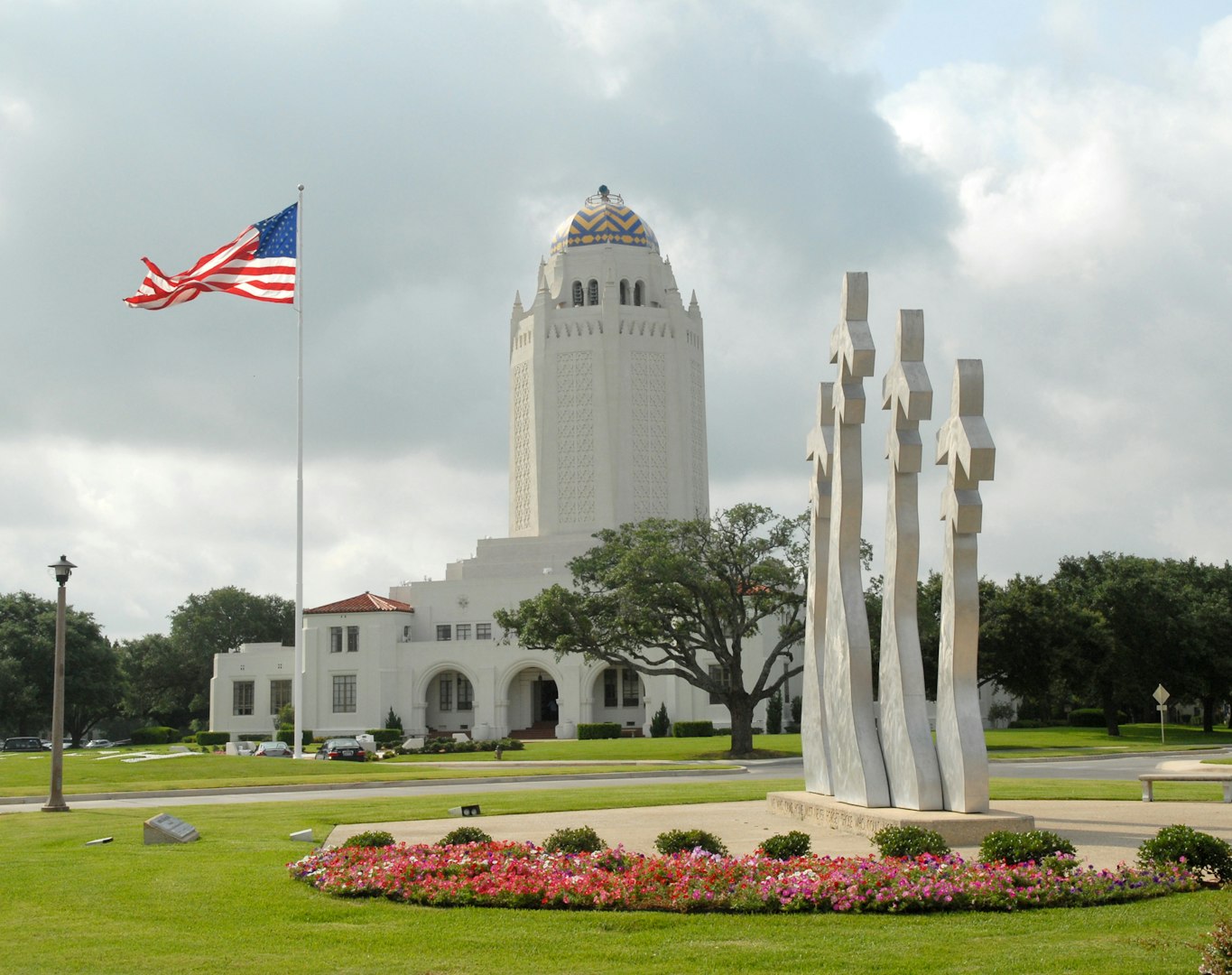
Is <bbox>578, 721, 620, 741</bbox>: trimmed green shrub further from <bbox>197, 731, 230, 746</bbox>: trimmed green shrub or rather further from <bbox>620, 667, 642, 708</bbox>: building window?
<bbox>197, 731, 230, 746</bbox>: trimmed green shrub

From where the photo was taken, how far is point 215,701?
256ft

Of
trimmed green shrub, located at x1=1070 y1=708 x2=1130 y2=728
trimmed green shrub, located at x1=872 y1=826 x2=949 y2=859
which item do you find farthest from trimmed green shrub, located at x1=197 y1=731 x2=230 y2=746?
trimmed green shrub, located at x1=872 y1=826 x2=949 y2=859

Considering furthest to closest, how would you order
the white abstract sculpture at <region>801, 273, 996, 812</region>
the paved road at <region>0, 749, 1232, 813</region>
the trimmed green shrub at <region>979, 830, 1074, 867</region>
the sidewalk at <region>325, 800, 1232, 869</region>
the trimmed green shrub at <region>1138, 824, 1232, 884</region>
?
1. the paved road at <region>0, 749, 1232, 813</region>
2. the white abstract sculpture at <region>801, 273, 996, 812</region>
3. the sidewalk at <region>325, 800, 1232, 869</region>
4. the trimmed green shrub at <region>979, 830, 1074, 867</region>
5. the trimmed green shrub at <region>1138, 824, 1232, 884</region>

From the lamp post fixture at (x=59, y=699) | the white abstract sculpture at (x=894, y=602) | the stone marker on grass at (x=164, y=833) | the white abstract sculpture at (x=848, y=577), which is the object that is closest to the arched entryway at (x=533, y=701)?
the lamp post fixture at (x=59, y=699)

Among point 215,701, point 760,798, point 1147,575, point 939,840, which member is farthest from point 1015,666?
point 939,840

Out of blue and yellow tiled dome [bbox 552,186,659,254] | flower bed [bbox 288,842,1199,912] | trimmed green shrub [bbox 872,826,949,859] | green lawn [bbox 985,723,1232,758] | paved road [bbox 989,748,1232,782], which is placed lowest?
green lawn [bbox 985,723,1232,758]

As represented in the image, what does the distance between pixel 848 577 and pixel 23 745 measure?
2676 inches

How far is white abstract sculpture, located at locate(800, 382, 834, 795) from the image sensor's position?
67.1 feet

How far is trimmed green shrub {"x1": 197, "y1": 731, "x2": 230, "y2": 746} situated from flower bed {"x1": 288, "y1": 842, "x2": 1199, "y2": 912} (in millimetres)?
63152

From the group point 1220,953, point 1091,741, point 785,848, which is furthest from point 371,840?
point 1091,741

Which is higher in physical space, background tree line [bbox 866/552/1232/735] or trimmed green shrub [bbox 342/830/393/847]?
background tree line [bbox 866/552/1232/735]

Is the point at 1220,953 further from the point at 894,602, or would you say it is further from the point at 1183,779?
the point at 1183,779

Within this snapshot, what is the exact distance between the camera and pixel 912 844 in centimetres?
1360

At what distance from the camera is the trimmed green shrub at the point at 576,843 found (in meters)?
14.6
